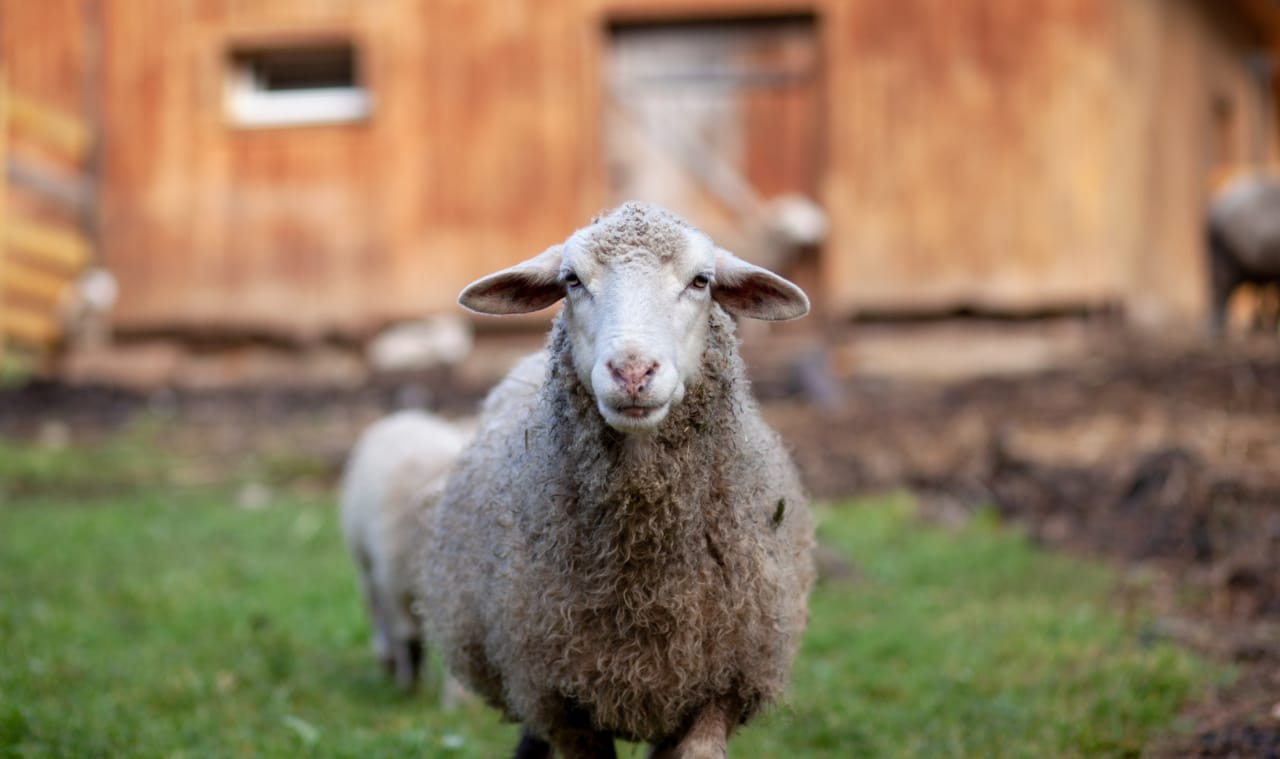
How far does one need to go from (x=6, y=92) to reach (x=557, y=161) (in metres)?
6.32

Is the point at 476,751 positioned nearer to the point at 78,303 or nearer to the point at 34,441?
the point at 34,441

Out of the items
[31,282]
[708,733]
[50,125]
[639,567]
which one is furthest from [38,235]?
[708,733]

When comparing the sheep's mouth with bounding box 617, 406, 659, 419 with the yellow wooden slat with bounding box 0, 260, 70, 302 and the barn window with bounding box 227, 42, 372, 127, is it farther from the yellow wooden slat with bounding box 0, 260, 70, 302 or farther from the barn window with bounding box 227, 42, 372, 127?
the yellow wooden slat with bounding box 0, 260, 70, 302

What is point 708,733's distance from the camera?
137 inches

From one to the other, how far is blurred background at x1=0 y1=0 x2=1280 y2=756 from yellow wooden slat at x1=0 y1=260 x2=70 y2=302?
47 millimetres

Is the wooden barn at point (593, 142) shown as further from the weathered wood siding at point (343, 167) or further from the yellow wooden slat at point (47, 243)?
the yellow wooden slat at point (47, 243)

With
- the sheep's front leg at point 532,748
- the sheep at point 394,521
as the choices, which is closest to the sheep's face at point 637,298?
the sheep's front leg at point 532,748

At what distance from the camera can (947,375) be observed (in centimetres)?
1338

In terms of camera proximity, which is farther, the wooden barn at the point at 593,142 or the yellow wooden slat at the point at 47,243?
the yellow wooden slat at the point at 47,243

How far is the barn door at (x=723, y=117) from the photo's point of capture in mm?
13766

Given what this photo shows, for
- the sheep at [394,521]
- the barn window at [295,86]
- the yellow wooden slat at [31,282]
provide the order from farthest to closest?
the yellow wooden slat at [31,282] → the barn window at [295,86] → the sheep at [394,521]

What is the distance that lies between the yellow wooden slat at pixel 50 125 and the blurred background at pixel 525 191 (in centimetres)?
4

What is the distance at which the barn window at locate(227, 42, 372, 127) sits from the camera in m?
14.8

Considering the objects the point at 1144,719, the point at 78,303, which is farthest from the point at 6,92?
the point at 1144,719
